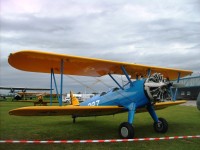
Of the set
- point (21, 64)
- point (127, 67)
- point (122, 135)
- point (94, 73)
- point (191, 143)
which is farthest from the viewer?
point (94, 73)

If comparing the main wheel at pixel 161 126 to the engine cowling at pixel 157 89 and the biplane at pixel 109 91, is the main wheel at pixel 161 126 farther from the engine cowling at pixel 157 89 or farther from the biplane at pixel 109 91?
the engine cowling at pixel 157 89

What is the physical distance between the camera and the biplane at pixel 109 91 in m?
7.27

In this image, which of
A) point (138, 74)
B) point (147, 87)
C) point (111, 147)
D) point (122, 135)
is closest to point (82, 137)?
point (122, 135)

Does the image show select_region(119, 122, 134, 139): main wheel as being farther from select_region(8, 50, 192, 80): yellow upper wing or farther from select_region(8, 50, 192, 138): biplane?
select_region(8, 50, 192, 80): yellow upper wing

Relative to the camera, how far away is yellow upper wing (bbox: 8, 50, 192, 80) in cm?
741

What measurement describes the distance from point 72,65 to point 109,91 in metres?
1.64

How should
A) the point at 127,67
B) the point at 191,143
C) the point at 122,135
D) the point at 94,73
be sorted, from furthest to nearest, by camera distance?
the point at 94,73, the point at 127,67, the point at 122,135, the point at 191,143

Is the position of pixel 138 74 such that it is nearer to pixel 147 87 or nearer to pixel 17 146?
pixel 147 87

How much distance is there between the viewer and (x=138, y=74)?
10.3 m

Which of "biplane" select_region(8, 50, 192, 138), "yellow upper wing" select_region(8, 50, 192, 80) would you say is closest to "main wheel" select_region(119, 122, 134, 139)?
"biplane" select_region(8, 50, 192, 138)

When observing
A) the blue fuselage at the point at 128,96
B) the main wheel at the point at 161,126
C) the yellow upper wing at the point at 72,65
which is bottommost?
the main wheel at the point at 161,126

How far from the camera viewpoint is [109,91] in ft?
30.8

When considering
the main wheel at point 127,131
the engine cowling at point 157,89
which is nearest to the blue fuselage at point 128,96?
the engine cowling at point 157,89

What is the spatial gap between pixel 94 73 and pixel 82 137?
10.3 ft
